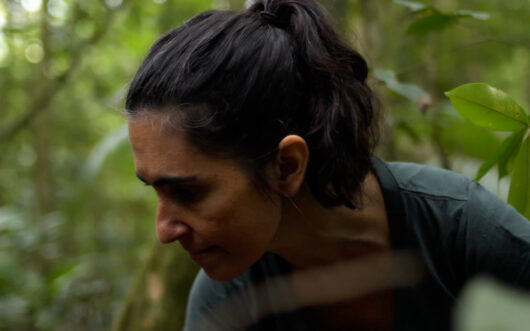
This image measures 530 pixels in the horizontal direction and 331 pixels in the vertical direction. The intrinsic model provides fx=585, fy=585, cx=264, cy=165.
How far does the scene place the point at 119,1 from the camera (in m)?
3.90

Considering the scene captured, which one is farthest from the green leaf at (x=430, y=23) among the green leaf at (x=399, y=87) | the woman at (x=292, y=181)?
the woman at (x=292, y=181)

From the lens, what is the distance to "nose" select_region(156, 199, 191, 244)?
1.38m

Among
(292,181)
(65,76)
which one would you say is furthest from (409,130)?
(65,76)

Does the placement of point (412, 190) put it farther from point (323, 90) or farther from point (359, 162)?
point (323, 90)

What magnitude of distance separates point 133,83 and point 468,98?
79 cm

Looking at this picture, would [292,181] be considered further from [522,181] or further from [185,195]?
[522,181]

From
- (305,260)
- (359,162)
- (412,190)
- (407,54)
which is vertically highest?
(359,162)

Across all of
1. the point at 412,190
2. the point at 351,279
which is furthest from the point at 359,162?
the point at 351,279

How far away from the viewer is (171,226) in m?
1.38

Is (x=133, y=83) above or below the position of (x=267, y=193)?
above

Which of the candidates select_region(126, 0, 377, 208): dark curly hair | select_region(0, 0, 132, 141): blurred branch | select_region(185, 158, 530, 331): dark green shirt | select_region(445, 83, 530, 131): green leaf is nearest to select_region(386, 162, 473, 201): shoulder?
select_region(185, 158, 530, 331): dark green shirt

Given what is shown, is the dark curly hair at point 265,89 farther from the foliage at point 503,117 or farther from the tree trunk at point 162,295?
the tree trunk at point 162,295

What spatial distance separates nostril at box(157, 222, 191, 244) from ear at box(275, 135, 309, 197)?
0.81 ft

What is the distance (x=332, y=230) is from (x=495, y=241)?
40 cm
